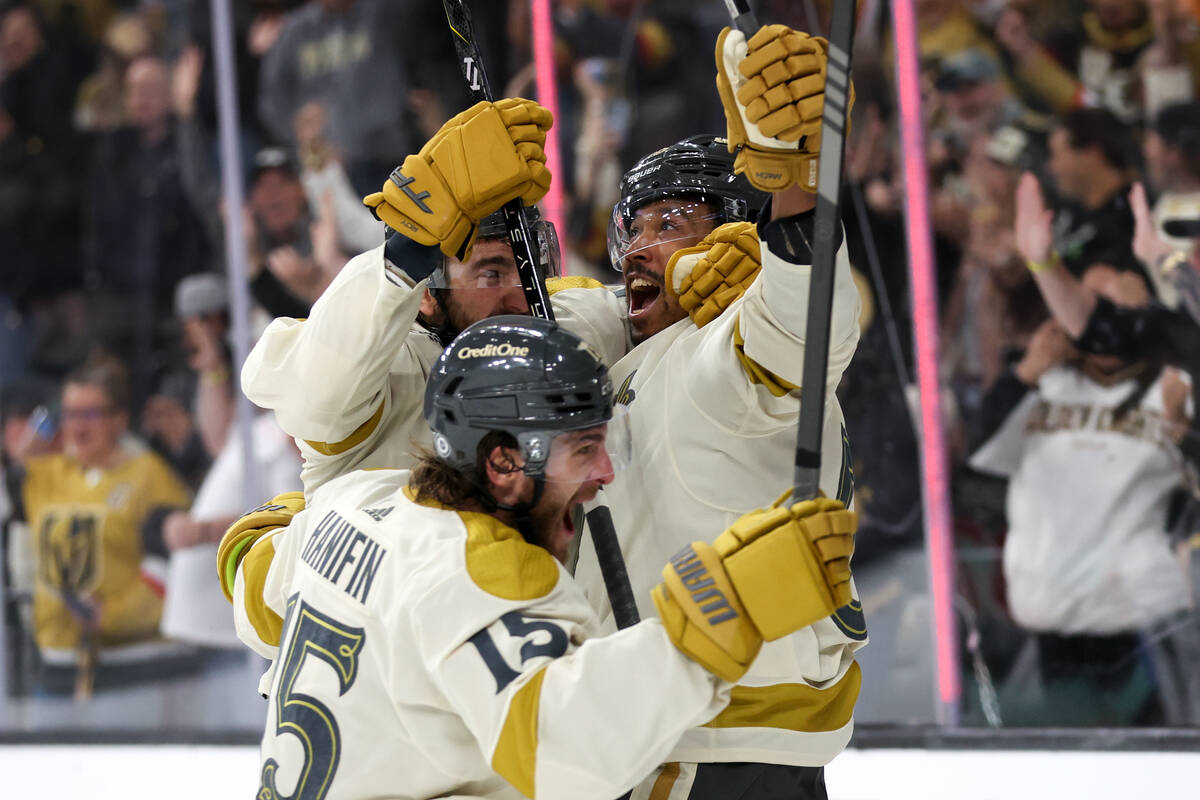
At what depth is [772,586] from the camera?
1459 mm

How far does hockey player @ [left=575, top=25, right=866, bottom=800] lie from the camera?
1.76 meters

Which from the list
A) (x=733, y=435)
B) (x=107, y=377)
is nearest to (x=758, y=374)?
(x=733, y=435)

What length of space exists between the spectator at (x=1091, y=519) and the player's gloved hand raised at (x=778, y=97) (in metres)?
2.26

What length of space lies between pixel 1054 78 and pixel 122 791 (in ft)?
10.4

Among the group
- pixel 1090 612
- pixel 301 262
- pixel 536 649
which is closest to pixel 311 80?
pixel 301 262

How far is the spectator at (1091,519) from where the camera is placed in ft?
11.8

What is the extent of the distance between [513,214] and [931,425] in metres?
2.03

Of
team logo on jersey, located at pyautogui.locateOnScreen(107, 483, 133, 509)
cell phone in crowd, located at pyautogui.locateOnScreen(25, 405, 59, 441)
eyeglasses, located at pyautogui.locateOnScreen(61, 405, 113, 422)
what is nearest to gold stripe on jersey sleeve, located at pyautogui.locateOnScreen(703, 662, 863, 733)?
team logo on jersey, located at pyautogui.locateOnScreen(107, 483, 133, 509)

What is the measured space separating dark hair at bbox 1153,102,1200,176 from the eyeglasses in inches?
147

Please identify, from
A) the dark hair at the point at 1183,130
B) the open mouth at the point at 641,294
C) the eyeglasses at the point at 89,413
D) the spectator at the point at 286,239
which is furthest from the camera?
the eyeglasses at the point at 89,413

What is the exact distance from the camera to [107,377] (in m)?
5.17

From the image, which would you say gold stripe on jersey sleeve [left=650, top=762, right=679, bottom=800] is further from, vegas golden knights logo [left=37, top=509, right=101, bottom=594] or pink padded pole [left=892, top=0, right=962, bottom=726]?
vegas golden knights logo [left=37, top=509, right=101, bottom=594]

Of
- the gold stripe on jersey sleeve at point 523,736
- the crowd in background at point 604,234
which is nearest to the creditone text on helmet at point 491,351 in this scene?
the gold stripe on jersey sleeve at point 523,736

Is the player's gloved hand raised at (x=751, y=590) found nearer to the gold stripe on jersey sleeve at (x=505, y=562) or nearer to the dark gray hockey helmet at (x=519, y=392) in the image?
the gold stripe on jersey sleeve at (x=505, y=562)
